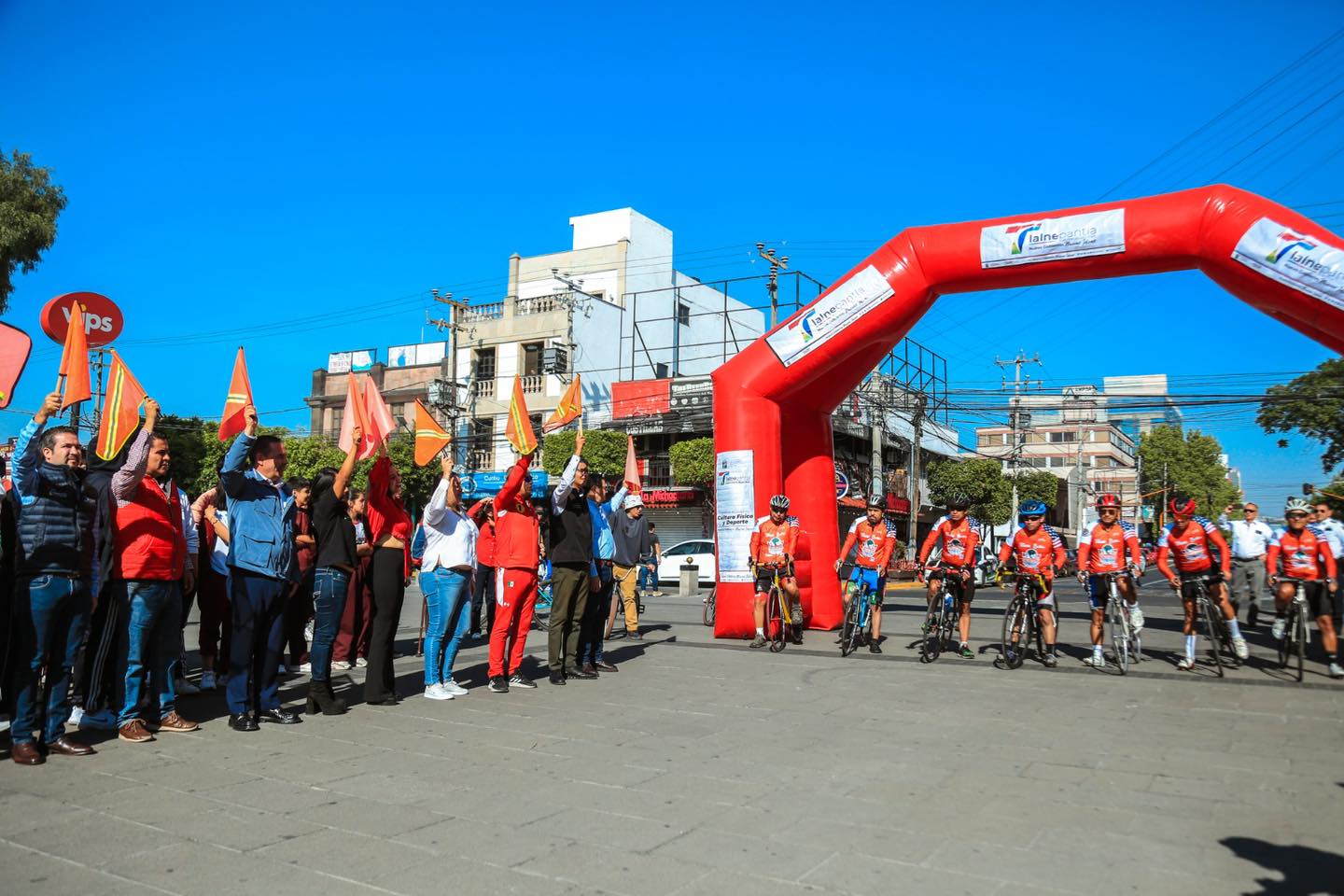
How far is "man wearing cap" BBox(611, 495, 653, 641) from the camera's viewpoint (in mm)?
12781

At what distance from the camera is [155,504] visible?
655cm

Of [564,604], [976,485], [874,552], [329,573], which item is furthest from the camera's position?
[976,485]

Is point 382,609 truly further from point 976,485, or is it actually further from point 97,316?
point 976,485

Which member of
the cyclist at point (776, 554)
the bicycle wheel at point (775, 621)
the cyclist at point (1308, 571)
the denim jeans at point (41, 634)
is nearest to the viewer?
the denim jeans at point (41, 634)

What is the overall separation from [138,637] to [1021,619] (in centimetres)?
845

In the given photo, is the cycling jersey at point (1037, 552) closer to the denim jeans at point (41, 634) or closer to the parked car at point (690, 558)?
the denim jeans at point (41, 634)

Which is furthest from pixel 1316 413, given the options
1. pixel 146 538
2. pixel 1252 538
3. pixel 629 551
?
pixel 146 538

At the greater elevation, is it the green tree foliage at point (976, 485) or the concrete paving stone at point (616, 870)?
the green tree foliage at point (976, 485)

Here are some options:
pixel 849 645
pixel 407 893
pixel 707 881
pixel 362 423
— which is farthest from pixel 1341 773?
pixel 362 423

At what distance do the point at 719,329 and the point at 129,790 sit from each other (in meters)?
44.2

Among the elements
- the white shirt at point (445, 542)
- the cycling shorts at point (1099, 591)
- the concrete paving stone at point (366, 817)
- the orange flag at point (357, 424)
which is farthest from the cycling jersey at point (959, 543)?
the concrete paving stone at point (366, 817)

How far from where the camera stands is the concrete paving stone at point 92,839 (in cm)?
409

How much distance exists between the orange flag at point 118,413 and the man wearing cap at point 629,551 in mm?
6536

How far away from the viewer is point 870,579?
38.3 feet
